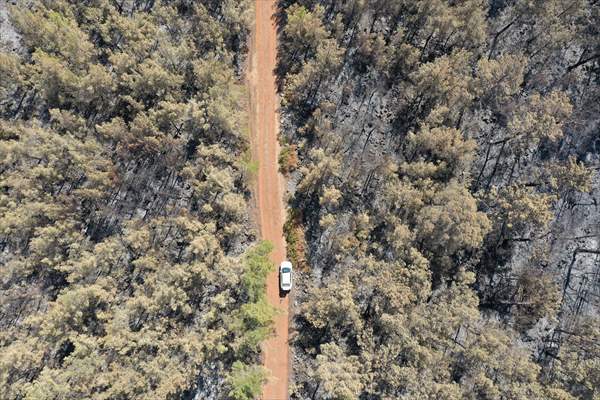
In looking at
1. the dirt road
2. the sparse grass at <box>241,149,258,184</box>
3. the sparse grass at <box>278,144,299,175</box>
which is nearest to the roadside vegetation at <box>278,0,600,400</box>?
the sparse grass at <box>278,144,299,175</box>

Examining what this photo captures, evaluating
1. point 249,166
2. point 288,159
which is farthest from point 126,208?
point 288,159

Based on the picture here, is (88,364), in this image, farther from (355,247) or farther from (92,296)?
(355,247)

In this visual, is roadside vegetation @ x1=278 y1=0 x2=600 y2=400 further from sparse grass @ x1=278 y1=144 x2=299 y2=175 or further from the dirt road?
the dirt road

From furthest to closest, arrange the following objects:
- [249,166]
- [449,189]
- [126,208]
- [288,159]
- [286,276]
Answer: [288,159] → [249,166] → [286,276] → [126,208] → [449,189]

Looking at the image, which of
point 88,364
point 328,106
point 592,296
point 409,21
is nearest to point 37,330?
point 88,364

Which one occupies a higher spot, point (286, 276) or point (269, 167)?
point (269, 167)

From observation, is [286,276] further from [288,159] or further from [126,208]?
[126,208]

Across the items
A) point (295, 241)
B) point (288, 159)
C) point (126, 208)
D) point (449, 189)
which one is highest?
point (288, 159)
